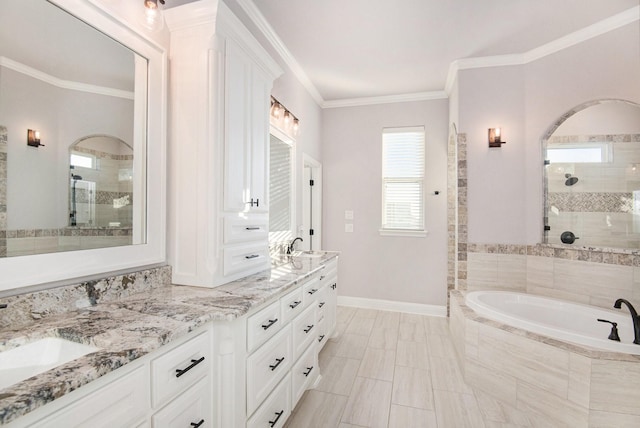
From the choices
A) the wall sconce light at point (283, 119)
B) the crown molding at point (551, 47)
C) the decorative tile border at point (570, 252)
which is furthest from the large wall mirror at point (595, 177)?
the wall sconce light at point (283, 119)

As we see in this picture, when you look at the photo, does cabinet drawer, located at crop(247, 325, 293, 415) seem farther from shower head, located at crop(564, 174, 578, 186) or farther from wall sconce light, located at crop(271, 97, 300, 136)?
shower head, located at crop(564, 174, 578, 186)

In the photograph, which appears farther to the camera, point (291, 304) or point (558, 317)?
point (558, 317)

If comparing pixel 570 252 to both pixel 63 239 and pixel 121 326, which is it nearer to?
pixel 121 326

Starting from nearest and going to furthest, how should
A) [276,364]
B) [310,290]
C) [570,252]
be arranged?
[276,364] < [310,290] < [570,252]

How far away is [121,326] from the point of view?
1.10 m

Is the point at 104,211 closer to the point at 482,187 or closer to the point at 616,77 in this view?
the point at 482,187

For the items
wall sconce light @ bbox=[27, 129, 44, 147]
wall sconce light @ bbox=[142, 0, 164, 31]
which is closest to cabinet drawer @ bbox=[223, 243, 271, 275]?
wall sconce light @ bbox=[27, 129, 44, 147]

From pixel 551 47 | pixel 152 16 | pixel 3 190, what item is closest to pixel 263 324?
pixel 3 190

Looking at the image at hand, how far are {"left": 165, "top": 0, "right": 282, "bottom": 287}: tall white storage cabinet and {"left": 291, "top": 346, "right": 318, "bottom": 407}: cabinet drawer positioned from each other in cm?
75

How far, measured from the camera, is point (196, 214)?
1744 millimetres

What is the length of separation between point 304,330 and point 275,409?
54 centimetres

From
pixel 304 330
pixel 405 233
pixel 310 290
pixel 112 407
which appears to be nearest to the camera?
pixel 112 407

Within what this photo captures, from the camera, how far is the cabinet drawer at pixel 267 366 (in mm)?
1464

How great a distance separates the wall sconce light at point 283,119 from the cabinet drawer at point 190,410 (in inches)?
89.0
